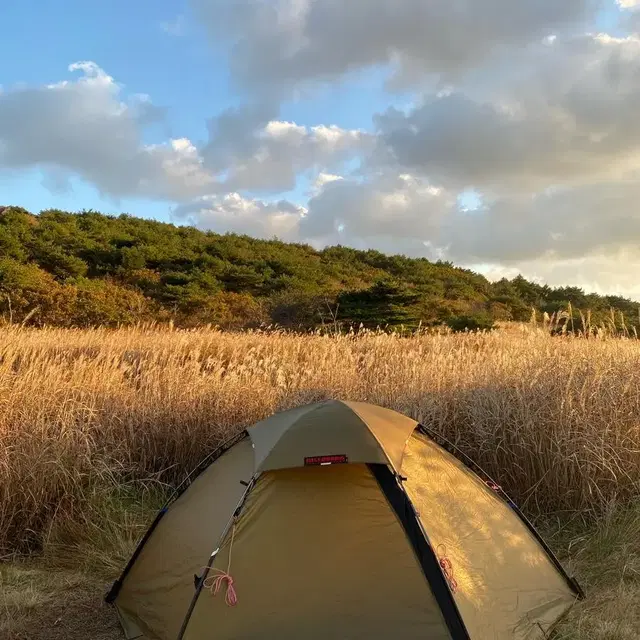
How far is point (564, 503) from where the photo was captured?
16.4 ft

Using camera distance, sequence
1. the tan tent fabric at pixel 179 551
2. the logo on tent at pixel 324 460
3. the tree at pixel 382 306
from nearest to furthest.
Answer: the logo on tent at pixel 324 460 < the tan tent fabric at pixel 179 551 < the tree at pixel 382 306

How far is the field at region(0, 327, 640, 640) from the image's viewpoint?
4043mm

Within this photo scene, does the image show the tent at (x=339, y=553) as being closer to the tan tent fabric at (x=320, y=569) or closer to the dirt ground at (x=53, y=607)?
the tan tent fabric at (x=320, y=569)

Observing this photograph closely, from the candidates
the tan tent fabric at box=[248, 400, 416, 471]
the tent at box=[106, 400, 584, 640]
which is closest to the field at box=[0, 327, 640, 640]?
the tent at box=[106, 400, 584, 640]

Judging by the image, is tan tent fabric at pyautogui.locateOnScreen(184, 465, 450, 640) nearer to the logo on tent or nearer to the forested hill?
the logo on tent

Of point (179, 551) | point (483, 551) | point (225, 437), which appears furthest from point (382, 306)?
point (179, 551)

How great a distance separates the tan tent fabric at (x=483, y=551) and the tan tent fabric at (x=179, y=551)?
40.3 inches

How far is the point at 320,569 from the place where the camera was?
3.15 m

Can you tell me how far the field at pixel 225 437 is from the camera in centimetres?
404

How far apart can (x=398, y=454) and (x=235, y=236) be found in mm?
38809

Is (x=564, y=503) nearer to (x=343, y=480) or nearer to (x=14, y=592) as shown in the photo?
(x=343, y=480)

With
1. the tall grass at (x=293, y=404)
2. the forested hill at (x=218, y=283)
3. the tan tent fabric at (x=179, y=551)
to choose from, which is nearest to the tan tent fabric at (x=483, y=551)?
the tan tent fabric at (x=179, y=551)

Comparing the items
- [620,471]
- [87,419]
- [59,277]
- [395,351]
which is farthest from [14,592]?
[59,277]

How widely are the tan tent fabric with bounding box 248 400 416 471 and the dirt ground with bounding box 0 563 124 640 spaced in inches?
57.3
